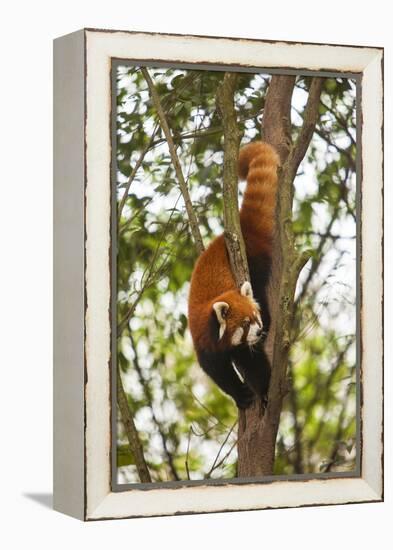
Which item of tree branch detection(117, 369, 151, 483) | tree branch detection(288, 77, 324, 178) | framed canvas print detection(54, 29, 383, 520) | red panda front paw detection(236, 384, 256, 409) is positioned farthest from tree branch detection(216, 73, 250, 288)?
tree branch detection(117, 369, 151, 483)

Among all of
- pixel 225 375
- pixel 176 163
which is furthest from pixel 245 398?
pixel 176 163

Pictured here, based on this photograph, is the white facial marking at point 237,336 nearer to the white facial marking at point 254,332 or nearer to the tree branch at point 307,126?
the white facial marking at point 254,332

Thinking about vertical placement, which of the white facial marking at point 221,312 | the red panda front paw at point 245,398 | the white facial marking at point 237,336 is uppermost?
the white facial marking at point 221,312

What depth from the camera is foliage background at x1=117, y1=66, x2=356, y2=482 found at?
4.65 m

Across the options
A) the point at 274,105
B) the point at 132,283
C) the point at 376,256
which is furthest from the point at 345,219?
the point at 132,283

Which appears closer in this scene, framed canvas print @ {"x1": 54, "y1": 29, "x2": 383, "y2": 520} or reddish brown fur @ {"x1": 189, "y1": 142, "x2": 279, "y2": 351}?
framed canvas print @ {"x1": 54, "y1": 29, "x2": 383, "y2": 520}

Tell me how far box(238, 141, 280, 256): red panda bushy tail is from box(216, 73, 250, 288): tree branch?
0.11 ft

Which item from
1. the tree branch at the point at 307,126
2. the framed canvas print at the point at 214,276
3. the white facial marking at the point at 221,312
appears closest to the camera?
the framed canvas print at the point at 214,276

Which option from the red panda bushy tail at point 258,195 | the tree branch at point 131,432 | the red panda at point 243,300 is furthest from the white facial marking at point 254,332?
the tree branch at point 131,432

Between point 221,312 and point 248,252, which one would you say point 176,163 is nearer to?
point 248,252

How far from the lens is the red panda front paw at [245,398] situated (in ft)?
16.0

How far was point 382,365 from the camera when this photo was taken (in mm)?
5152

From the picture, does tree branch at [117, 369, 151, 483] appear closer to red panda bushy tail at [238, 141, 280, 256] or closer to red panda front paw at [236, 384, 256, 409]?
red panda front paw at [236, 384, 256, 409]

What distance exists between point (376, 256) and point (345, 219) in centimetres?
18
